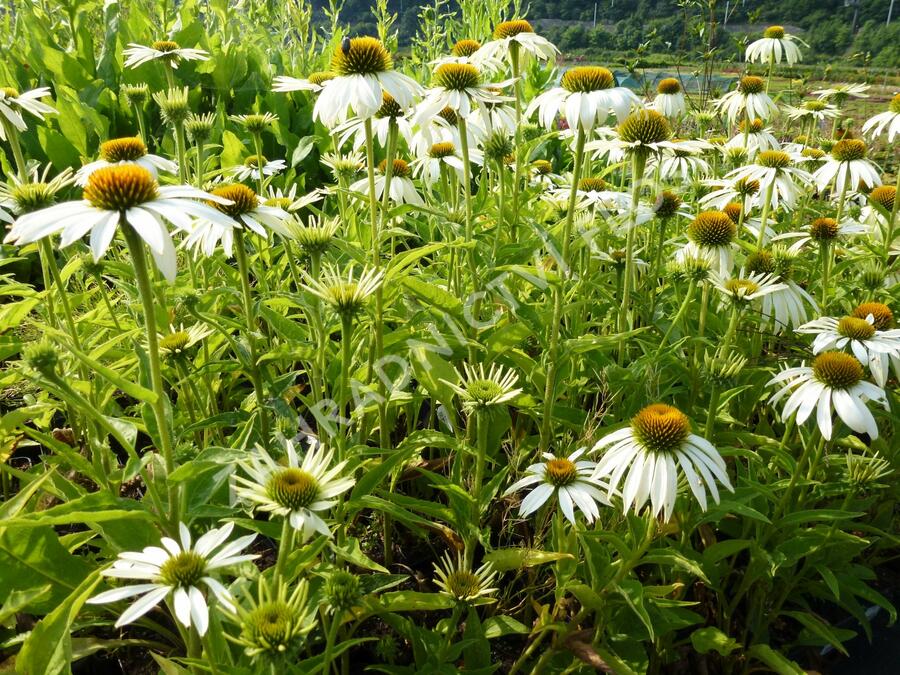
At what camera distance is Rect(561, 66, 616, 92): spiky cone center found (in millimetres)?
1517

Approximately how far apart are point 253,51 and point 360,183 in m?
2.44

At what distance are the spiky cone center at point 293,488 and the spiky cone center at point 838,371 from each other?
106 centimetres

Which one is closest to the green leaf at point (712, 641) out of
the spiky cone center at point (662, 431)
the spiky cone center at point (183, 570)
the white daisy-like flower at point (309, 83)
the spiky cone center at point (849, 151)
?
the spiky cone center at point (662, 431)

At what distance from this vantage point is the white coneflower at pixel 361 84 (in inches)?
53.7

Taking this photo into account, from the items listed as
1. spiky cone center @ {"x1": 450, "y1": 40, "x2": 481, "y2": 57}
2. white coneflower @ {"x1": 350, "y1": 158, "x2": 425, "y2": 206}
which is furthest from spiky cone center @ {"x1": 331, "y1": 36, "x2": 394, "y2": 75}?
white coneflower @ {"x1": 350, "y1": 158, "x2": 425, "y2": 206}

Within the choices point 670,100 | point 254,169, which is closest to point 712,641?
point 254,169

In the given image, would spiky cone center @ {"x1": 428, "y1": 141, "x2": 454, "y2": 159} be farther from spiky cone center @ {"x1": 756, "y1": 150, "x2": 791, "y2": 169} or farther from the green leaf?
the green leaf

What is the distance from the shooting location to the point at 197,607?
810 mm

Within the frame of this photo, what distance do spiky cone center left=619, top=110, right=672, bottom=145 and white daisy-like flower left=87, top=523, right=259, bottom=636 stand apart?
1.23 m

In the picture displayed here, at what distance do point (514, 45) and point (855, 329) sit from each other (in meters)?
1.10

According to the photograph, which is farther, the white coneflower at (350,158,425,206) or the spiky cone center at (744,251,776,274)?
the white coneflower at (350,158,425,206)

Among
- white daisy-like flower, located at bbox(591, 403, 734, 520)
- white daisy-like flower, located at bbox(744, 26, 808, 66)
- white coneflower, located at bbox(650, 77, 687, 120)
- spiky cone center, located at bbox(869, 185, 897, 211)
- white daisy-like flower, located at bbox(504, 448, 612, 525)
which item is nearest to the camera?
white daisy-like flower, located at bbox(591, 403, 734, 520)

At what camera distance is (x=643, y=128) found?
1589 millimetres

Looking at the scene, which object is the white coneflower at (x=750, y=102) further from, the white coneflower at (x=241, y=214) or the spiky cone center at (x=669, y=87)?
the white coneflower at (x=241, y=214)
